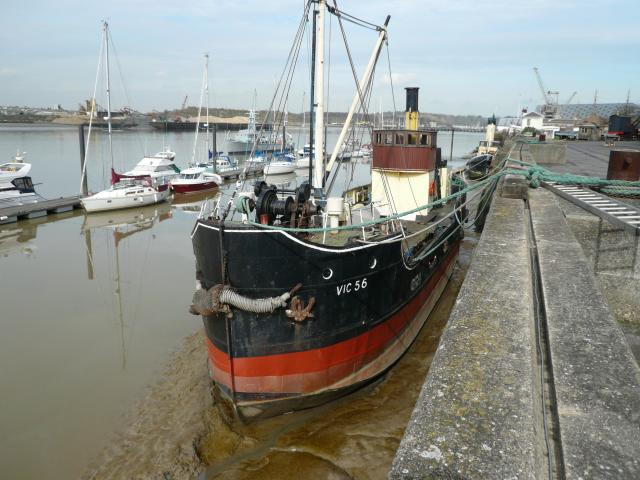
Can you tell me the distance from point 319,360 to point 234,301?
6.20 feet

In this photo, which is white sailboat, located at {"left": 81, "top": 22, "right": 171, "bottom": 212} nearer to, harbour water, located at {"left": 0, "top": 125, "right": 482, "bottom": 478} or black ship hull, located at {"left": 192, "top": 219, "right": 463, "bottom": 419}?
harbour water, located at {"left": 0, "top": 125, "right": 482, "bottom": 478}

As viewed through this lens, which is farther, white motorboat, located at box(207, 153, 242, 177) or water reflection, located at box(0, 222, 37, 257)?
white motorboat, located at box(207, 153, 242, 177)

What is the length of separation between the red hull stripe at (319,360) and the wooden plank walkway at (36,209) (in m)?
20.7

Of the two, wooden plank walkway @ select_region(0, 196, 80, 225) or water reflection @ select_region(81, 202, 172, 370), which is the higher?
wooden plank walkway @ select_region(0, 196, 80, 225)

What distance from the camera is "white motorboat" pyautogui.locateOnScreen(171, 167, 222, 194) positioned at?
33.0 metres

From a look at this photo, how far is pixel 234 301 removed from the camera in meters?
6.82

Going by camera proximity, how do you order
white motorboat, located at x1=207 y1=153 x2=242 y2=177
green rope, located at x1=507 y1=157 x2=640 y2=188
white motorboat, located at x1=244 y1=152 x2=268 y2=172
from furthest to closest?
1. white motorboat, located at x1=207 y1=153 x2=242 y2=177
2. white motorboat, located at x1=244 y1=152 x2=268 y2=172
3. green rope, located at x1=507 y1=157 x2=640 y2=188

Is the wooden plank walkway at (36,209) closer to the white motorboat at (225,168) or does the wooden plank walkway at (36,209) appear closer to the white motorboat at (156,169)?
the white motorboat at (156,169)

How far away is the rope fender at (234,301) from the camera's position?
6828 mm

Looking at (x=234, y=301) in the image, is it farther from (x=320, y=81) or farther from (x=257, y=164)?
(x=257, y=164)

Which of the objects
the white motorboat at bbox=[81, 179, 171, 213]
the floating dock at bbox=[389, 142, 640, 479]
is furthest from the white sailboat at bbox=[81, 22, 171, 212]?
the floating dock at bbox=[389, 142, 640, 479]

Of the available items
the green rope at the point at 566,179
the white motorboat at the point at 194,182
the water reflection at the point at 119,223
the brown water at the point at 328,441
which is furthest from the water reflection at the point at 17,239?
the green rope at the point at 566,179

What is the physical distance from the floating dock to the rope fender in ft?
9.37

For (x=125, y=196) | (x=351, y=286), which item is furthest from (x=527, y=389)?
(x=125, y=196)
